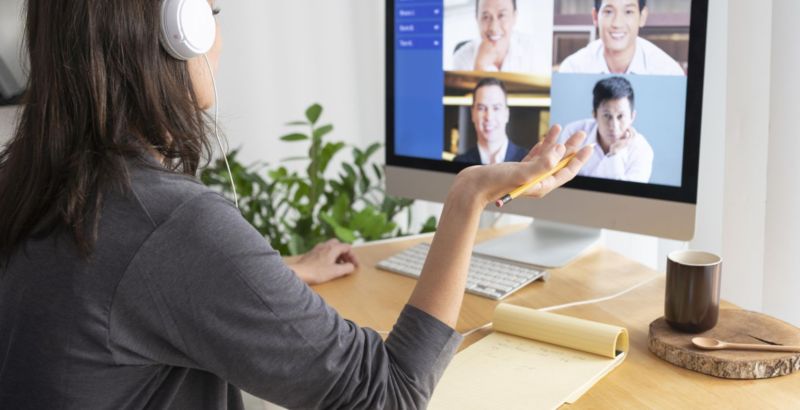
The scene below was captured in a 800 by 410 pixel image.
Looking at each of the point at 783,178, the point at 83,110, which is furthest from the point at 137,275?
the point at 783,178

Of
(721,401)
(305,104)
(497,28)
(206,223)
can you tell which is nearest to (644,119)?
(497,28)

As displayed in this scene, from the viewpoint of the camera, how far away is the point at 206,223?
67cm

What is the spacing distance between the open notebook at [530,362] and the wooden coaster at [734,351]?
0.06 meters

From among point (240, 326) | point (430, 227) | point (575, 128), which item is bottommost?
point (430, 227)

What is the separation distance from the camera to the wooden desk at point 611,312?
0.84 m

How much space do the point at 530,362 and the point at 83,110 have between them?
0.57m

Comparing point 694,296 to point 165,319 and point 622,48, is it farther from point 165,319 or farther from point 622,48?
point 165,319

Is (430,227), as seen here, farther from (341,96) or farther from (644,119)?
(341,96)

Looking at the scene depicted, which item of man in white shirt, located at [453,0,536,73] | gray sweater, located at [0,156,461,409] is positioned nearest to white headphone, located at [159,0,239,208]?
gray sweater, located at [0,156,461,409]

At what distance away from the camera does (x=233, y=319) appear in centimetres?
67

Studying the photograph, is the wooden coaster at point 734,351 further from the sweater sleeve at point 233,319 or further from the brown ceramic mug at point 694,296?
the sweater sleeve at point 233,319

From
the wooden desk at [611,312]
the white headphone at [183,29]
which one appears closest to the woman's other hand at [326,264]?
the wooden desk at [611,312]

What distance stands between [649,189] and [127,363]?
0.79 m

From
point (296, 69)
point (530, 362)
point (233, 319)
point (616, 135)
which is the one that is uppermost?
point (296, 69)
